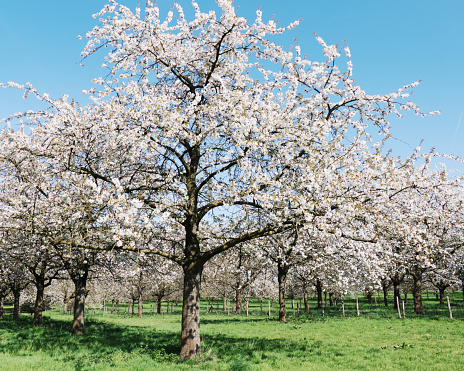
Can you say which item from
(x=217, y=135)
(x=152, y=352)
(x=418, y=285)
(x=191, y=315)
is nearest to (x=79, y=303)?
(x=152, y=352)

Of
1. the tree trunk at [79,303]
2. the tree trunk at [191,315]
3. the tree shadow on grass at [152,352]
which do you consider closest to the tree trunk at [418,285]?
the tree shadow on grass at [152,352]

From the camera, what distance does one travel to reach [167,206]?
9.70m

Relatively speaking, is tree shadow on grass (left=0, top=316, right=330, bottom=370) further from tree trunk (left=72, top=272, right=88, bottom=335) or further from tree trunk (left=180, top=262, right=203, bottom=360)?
tree trunk (left=72, top=272, right=88, bottom=335)

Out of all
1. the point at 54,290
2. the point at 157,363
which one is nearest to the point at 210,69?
the point at 157,363

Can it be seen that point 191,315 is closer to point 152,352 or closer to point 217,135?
point 152,352

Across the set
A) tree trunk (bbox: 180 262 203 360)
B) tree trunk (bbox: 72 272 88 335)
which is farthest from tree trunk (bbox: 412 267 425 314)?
tree trunk (bbox: 72 272 88 335)

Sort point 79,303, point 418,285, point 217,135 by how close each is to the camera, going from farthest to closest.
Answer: point 418,285 < point 79,303 < point 217,135

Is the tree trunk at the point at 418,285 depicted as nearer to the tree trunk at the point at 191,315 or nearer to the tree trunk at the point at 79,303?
the tree trunk at the point at 191,315

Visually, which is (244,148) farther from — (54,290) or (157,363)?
(54,290)

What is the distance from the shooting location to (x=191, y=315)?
1116cm

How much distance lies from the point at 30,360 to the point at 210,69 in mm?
11804

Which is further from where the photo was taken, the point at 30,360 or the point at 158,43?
the point at 158,43

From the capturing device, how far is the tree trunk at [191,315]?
10883 mm

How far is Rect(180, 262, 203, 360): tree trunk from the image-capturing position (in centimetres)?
1088
